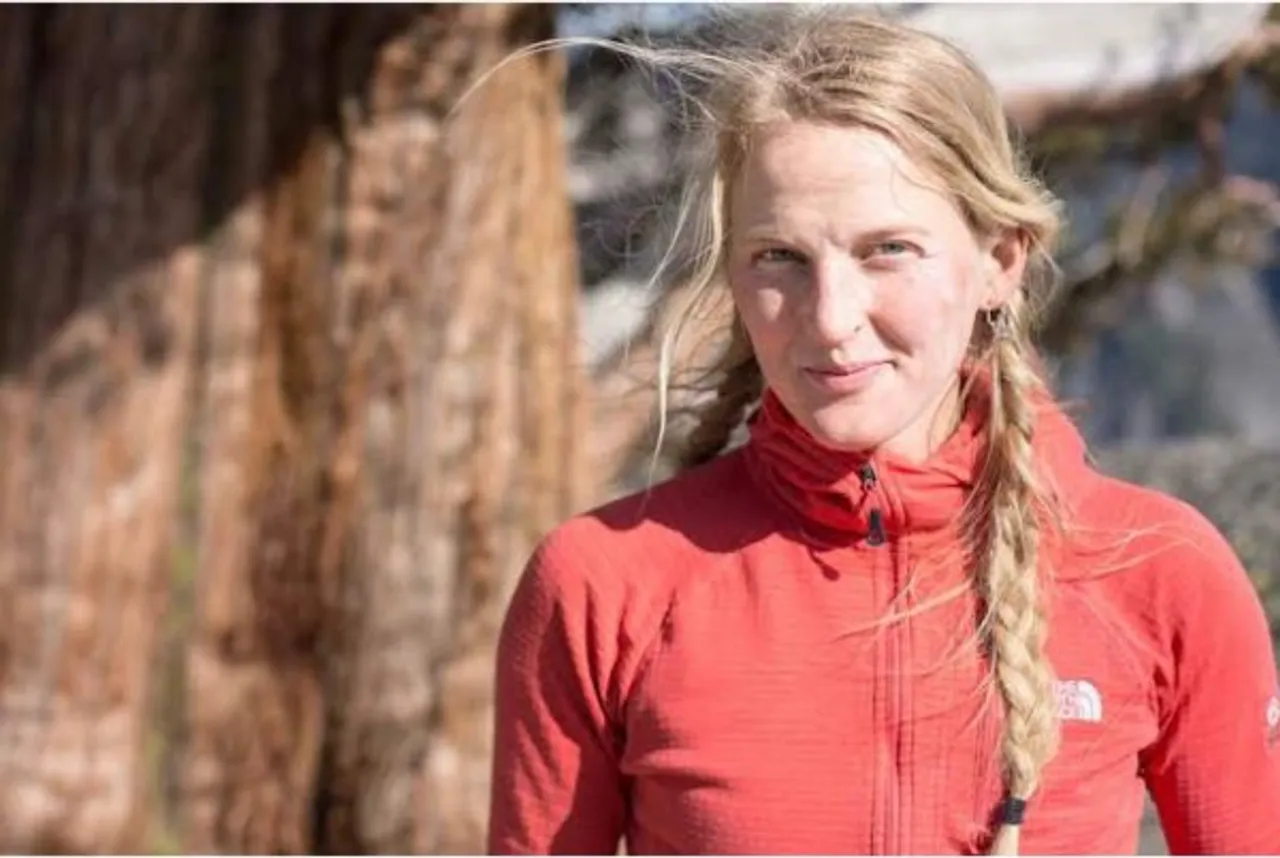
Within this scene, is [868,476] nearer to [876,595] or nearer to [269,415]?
[876,595]

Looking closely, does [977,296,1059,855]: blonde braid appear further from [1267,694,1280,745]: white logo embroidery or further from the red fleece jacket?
[1267,694,1280,745]: white logo embroidery

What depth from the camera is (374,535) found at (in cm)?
324

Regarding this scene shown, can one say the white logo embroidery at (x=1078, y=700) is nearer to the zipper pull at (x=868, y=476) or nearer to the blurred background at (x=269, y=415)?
the zipper pull at (x=868, y=476)

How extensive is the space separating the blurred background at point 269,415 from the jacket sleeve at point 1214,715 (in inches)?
76.3

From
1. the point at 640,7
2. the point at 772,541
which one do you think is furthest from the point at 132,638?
the point at 772,541

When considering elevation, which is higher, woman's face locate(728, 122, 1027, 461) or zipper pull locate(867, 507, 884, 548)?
woman's face locate(728, 122, 1027, 461)

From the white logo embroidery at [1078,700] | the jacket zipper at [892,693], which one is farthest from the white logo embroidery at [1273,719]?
the jacket zipper at [892,693]

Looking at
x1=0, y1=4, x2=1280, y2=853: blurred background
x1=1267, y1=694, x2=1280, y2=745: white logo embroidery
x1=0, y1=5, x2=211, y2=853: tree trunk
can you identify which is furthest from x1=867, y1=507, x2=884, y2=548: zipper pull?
x1=0, y1=5, x2=211, y2=853: tree trunk

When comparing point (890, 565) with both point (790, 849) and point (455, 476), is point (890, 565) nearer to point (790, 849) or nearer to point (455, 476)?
point (790, 849)

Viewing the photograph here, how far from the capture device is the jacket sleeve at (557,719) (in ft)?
4.30

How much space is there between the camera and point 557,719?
132cm

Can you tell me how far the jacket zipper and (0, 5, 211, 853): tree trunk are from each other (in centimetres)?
212

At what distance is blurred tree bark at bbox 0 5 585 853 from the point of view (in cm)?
324

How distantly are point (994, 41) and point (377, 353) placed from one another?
288cm
